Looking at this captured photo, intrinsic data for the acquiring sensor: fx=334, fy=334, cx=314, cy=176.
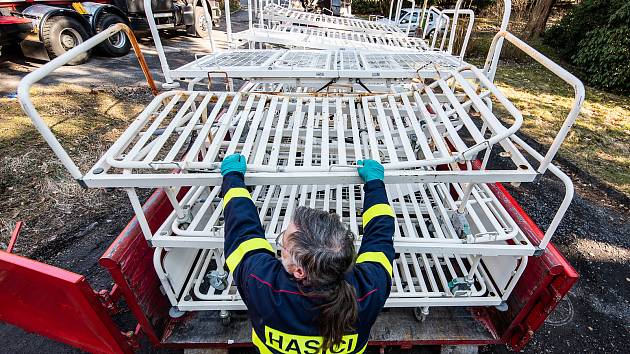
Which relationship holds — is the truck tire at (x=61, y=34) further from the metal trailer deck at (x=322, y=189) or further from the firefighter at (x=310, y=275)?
the firefighter at (x=310, y=275)

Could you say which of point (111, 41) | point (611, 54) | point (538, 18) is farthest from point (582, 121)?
point (111, 41)

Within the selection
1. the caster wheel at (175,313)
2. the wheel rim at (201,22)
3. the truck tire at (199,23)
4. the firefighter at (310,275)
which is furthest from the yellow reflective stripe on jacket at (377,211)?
the wheel rim at (201,22)

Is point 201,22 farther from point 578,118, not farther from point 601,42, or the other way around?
point 601,42

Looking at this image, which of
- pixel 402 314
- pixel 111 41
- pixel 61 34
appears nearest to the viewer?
pixel 402 314

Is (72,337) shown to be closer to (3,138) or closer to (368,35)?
(3,138)

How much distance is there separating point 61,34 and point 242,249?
30.2ft

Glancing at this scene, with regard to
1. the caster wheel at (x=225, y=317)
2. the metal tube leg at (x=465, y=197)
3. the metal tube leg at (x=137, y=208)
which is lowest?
the caster wheel at (x=225, y=317)

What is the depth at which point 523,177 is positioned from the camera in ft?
5.67

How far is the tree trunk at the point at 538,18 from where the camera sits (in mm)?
11117

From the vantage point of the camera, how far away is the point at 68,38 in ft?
26.2

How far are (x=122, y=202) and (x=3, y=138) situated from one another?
2564 millimetres

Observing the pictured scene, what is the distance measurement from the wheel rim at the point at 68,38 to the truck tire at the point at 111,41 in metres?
0.54

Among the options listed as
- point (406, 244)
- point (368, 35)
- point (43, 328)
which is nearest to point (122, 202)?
point (43, 328)

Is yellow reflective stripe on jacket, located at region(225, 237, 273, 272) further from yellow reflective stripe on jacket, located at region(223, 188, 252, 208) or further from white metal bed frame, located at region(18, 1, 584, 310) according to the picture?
white metal bed frame, located at region(18, 1, 584, 310)
